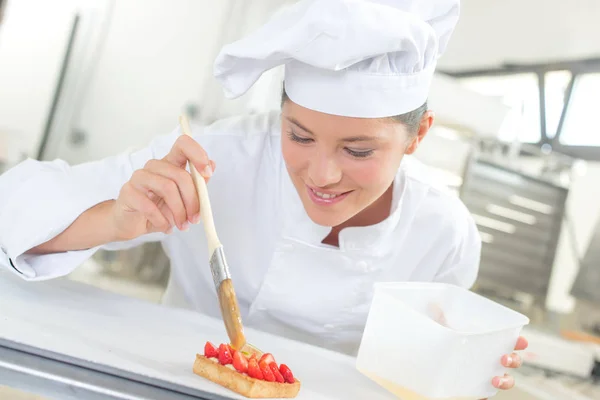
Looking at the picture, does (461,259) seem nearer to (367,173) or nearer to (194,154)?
(367,173)

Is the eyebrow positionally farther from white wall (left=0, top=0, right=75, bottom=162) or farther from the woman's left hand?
white wall (left=0, top=0, right=75, bottom=162)

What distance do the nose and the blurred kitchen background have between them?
3.29 ft

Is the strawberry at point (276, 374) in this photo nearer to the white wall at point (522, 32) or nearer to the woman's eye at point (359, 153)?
the woman's eye at point (359, 153)

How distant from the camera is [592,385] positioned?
1.88 metres

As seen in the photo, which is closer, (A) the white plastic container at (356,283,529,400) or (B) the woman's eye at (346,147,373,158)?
(A) the white plastic container at (356,283,529,400)

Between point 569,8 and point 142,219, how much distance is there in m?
2.88

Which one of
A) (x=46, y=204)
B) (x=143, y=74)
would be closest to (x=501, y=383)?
(x=46, y=204)

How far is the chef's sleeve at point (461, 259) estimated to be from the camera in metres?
1.34

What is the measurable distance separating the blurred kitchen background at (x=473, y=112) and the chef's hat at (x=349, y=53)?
1031 millimetres

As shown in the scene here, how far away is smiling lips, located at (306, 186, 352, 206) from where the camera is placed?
1.01 m

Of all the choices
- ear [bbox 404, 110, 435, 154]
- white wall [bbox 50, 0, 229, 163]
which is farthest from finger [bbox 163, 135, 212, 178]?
white wall [bbox 50, 0, 229, 163]

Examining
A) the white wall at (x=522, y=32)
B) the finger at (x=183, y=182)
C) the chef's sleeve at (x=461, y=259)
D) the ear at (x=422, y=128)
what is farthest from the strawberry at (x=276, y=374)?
the white wall at (x=522, y=32)

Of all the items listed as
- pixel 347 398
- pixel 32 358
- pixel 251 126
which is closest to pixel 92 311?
pixel 32 358

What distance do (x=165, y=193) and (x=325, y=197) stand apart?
274mm
